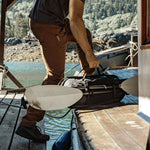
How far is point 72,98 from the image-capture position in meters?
2.24

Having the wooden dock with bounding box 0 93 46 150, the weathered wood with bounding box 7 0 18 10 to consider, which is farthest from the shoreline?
the wooden dock with bounding box 0 93 46 150

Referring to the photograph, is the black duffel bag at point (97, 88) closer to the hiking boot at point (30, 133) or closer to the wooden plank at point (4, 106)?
the hiking boot at point (30, 133)

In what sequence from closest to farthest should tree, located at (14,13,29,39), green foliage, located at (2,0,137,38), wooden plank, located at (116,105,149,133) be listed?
wooden plank, located at (116,105,149,133) → tree, located at (14,13,29,39) → green foliage, located at (2,0,137,38)

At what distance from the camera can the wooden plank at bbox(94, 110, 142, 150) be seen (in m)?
1.54

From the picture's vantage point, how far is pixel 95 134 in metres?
1.81

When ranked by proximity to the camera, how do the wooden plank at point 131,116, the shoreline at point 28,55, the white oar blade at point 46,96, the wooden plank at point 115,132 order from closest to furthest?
the wooden plank at point 115,132
the wooden plank at point 131,116
the white oar blade at point 46,96
the shoreline at point 28,55

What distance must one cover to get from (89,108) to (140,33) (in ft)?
2.63

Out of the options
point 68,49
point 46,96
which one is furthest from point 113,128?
point 68,49

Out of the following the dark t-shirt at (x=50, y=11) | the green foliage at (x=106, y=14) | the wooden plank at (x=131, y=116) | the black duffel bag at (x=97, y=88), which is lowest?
the wooden plank at (x=131, y=116)

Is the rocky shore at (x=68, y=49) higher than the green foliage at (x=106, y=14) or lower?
lower

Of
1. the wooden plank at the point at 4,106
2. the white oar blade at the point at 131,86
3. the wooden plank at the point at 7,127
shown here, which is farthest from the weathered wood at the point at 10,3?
the white oar blade at the point at 131,86

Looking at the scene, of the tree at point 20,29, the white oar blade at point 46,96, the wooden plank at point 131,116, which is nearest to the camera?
the wooden plank at point 131,116

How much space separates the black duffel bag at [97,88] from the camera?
2482 mm

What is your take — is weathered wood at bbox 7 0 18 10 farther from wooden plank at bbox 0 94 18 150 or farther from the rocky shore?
the rocky shore
